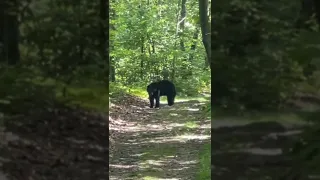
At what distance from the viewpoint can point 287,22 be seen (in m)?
2.35

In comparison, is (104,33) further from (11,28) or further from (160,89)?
(160,89)

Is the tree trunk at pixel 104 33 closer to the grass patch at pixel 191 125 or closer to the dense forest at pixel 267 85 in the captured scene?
the dense forest at pixel 267 85

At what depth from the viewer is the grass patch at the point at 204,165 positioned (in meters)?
4.28

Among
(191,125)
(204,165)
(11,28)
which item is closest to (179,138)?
(191,125)

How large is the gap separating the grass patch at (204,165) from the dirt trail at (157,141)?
0.23 ft

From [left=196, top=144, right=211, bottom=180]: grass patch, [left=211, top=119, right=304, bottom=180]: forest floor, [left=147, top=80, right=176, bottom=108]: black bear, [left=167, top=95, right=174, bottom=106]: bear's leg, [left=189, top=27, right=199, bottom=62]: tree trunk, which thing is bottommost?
[left=196, top=144, right=211, bottom=180]: grass patch

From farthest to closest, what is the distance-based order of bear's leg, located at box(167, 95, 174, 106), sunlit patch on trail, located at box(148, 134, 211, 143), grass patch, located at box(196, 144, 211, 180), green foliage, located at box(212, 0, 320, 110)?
bear's leg, located at box(167, 95, 174, 106) → sunlit patch on trail, located at box(148, 134, 211, 143) → grass patch, located at box(196, 144, 211, 180) → green foliage, located at box(212, 0, 320, 110)

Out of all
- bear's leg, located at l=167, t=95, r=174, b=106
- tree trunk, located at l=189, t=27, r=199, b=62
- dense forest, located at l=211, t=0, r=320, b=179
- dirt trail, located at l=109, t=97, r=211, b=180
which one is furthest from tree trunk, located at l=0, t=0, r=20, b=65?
tree trunk, located at l=189, t=27, r=199, b=62

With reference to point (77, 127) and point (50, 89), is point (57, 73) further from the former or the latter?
point (77, 127)

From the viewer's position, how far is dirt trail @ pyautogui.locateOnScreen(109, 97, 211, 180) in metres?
4.66

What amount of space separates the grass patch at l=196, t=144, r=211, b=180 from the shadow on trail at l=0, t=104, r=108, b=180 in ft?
6.44

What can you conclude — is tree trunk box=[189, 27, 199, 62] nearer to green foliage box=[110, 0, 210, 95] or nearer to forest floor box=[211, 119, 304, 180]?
green foliage box=[110, 0, 210, 95]

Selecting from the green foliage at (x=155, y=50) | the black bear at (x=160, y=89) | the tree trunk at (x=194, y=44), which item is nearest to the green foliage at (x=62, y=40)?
the black bear at (x=160, y=89)

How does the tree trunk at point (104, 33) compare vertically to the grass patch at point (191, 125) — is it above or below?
above
